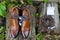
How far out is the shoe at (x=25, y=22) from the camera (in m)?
2.96

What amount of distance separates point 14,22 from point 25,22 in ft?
0.53

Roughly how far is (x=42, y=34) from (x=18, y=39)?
14.7 inches

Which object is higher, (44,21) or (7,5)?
(7,5)

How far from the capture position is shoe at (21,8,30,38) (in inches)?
117

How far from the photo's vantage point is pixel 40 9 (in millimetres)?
3369

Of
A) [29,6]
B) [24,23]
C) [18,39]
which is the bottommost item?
[18,39]

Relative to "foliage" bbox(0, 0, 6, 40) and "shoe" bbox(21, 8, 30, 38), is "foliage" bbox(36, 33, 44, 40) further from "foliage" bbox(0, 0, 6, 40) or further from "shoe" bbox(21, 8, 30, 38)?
"foliage" bbox(0, 0, 6, 40)

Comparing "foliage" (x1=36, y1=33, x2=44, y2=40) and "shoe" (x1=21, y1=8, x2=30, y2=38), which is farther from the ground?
"shoe" (x1=21, y1=8, x2=30, y2=38)

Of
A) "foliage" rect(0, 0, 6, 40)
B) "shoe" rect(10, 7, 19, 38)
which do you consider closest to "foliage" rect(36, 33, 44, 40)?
"shoe" rect(10, 7, 19, 38)

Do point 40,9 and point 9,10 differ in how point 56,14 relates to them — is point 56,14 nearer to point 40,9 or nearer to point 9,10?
point 40,9

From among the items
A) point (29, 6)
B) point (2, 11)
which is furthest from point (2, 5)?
point (29, 6)

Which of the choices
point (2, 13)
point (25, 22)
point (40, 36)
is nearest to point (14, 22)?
point (25, 22)

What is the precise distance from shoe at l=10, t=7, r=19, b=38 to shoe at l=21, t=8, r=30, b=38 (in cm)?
9

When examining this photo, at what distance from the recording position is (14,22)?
303 cm
